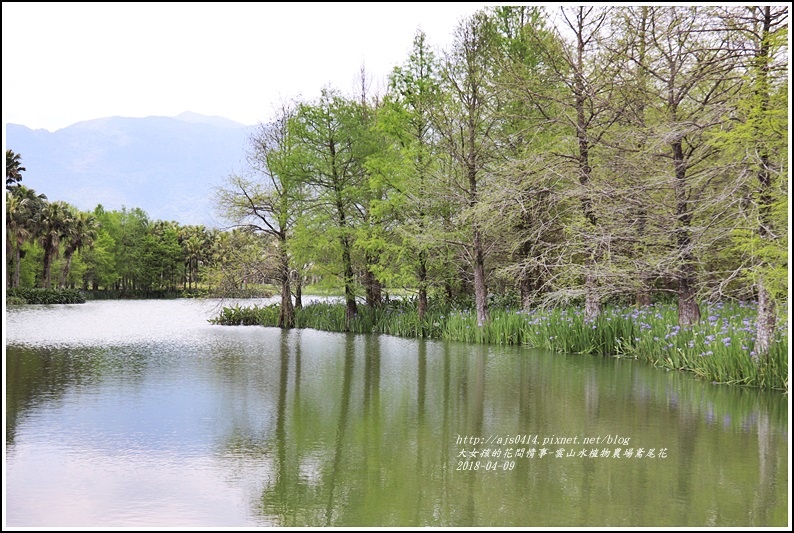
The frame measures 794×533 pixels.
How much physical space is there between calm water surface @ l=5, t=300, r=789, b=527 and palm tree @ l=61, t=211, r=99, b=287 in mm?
43808

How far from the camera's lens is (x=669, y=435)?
337 inches

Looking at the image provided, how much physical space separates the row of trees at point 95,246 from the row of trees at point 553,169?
6.00 m

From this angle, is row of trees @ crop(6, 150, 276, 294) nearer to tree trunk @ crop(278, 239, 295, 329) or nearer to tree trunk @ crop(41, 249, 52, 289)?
tree trunk @ crop(41, 249, 52, 289)

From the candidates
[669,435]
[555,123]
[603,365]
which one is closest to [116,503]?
[669,435]

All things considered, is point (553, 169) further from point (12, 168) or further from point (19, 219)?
point (19, 219)

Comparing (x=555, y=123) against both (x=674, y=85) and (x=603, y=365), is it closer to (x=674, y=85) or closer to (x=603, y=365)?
(x=674, y=85)

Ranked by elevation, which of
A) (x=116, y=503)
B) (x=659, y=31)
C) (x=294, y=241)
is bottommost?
(x=116, y=503)

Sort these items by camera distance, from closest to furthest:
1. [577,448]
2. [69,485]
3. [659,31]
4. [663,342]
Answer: [69,485], [577,448], [663,342], [659,31]

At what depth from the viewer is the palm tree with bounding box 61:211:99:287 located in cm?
5538

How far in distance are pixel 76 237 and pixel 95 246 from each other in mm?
5757

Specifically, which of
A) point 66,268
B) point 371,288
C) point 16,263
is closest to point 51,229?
point 66,268

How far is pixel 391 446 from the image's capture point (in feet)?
26.8

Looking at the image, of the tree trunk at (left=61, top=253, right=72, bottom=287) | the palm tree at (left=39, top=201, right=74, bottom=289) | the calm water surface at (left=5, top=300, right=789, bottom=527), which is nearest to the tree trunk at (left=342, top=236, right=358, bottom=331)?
the calm water surface at (left=5, top=300, right=789, bottom=527)

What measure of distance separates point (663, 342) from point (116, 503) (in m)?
11.4
